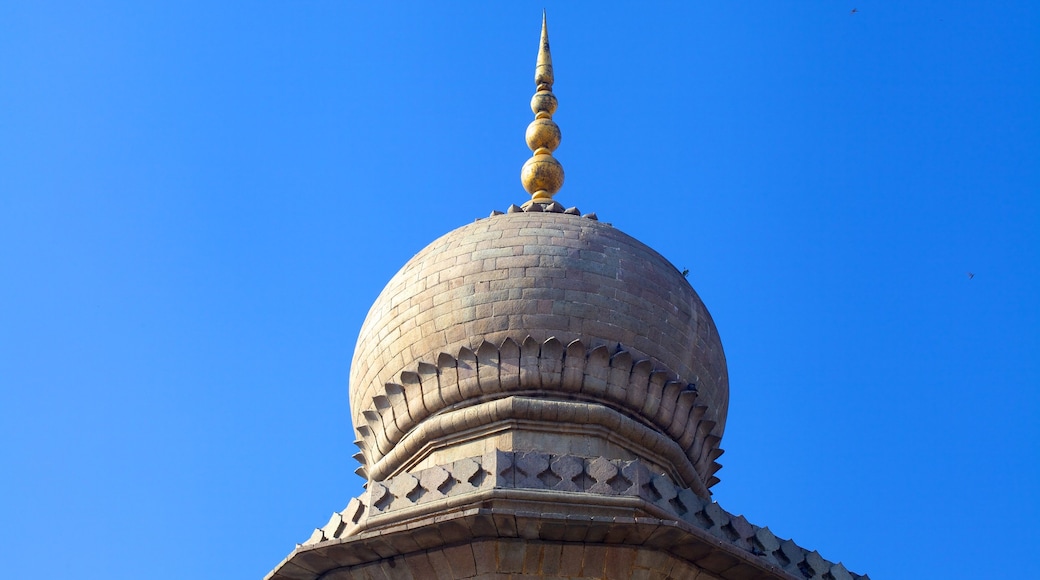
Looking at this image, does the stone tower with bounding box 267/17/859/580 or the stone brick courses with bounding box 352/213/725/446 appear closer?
the stone tower with bounding box 267/17/859/580

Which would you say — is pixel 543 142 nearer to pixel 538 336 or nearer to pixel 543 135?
pixel 543 135

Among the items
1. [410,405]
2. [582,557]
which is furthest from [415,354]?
[582,557]

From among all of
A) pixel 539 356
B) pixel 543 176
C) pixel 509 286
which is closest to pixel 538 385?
pixel 539 356

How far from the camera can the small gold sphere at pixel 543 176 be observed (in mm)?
18766

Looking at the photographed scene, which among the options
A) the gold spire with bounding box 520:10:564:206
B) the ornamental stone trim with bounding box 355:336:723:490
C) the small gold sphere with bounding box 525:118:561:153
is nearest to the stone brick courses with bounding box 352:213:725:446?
the ornamental stone trim with bounding box 355:336:723:490

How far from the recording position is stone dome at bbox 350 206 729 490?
15789 millimetres

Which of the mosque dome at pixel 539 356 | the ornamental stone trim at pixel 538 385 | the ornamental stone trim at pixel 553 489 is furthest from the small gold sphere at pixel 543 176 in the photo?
the ornamental stone trim at pixel 553 489

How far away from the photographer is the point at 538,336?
1584 cm

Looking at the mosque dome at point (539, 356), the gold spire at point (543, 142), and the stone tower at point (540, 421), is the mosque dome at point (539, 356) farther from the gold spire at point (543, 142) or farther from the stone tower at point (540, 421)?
the gold spire at point (543, 142)

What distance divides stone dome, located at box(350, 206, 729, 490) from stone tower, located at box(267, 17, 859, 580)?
20 millimetres

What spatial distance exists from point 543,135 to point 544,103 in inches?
19.6

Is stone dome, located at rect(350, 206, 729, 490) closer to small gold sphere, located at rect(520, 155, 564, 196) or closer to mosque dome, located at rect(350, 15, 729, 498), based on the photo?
mosque dome, located at rect(350, 15, 729, 498)

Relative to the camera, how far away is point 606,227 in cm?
1725

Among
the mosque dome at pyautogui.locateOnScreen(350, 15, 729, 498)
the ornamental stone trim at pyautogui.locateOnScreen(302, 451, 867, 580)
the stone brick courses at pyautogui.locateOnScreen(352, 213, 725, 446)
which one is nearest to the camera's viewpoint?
the ornamental stone trim at pyautogui.locateOnScreen(302, 451, 867, 580)
